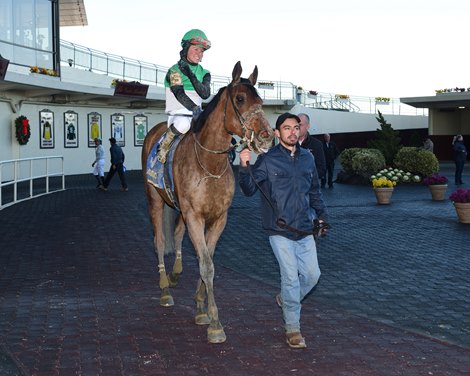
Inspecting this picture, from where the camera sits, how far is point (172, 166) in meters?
7.30

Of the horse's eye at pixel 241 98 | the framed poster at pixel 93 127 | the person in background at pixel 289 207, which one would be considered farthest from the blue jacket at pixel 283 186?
the framed poster at pixel 93 127

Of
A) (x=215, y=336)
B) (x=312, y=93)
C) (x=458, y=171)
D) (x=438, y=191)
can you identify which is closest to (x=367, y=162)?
(x=458, y=171)

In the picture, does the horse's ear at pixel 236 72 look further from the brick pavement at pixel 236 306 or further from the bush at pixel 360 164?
the bush at pixel 360 164

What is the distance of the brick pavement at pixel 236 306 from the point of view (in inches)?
229

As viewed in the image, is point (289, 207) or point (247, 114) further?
point (289, 207)

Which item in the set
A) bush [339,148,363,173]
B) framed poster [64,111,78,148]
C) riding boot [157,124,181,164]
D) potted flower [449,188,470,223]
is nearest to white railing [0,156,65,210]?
framed poster [64,111,78,148]

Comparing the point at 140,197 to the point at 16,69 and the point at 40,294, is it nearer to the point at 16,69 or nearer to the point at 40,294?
the point at 16,69

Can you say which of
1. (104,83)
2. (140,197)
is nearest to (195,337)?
(140,197)

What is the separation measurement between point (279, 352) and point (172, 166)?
2289 millimetres

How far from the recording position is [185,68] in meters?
7.22

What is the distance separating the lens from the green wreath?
27.8 meters

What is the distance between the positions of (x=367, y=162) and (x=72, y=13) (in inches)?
886

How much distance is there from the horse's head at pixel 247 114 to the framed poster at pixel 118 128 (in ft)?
100

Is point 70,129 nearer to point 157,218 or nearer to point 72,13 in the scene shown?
point 72,13
